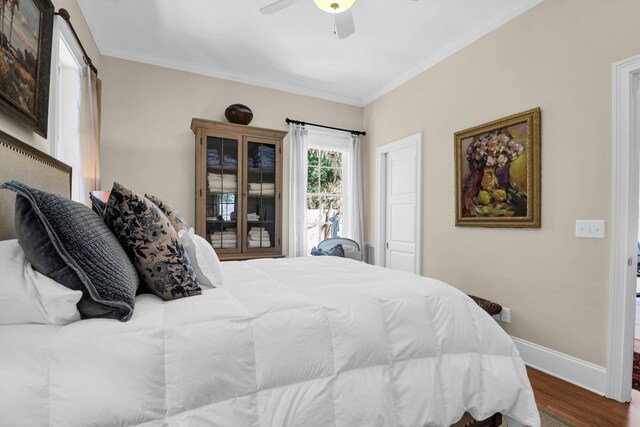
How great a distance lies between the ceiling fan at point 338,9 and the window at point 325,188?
1984mm

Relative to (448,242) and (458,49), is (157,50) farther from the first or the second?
(448,242)

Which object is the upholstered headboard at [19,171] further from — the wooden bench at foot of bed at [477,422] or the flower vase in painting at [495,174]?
the flower vase in painting at [495,174]

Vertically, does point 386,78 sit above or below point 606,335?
above

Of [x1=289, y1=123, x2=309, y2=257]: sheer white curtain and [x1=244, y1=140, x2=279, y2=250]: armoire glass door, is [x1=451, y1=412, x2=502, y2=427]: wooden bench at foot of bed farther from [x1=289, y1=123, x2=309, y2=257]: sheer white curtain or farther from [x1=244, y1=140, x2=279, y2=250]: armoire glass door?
[x1=289, y1=123, x2=309, y2=257]: sheer white curtain

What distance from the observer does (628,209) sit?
199 centimetres

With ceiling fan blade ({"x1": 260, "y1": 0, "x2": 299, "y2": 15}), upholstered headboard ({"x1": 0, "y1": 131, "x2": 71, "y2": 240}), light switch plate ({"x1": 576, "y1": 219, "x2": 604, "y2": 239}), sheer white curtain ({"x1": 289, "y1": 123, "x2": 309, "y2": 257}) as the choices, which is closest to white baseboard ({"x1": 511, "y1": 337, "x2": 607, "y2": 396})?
light switch plate ({"x1": 576, "y1": 219, "x2": 604, "y2": 239})

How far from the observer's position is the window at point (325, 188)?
4379mm

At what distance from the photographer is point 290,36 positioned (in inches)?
119

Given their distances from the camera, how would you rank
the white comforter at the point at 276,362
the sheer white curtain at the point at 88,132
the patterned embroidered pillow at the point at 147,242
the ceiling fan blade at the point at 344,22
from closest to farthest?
Answer: the white comforter at the point at 276,362 → the patterned embroidered pillow at the point at 147,242 → the ceiling fan blade at the point at 344,22 → the sheer white curtain at the point at 88,132

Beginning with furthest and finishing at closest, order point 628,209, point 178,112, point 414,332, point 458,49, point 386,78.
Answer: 1. point 386,78
2. point 178,112
3. point 458,49
4. point 628,209
5. point 414,332

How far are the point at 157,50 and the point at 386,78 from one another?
2.52 metres

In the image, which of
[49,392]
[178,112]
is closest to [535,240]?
[49,392]

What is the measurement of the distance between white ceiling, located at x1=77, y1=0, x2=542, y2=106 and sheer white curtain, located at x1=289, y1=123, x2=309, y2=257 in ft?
2.25

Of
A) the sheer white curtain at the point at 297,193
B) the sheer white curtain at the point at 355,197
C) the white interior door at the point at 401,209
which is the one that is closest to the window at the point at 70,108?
the sheer white curtain at the point at 297,193
